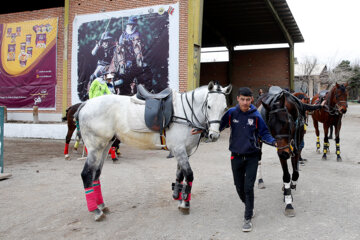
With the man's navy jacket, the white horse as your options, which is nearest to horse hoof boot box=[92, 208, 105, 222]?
the white horse

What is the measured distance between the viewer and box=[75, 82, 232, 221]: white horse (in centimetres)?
396

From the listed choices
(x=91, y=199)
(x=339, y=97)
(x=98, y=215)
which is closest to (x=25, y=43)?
(x=91, y=199)

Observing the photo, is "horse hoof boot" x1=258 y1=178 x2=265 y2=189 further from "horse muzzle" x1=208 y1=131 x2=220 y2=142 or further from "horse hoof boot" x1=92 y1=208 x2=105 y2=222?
"horse hoof boot" x1=92 y1=208 x2=105 y2=222

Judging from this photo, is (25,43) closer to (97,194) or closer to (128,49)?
(128,49)

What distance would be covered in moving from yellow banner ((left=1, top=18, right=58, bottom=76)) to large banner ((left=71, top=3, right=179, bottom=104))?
5.26 ft

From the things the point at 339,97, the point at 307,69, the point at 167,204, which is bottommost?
the point at 167,204

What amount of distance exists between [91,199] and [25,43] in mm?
12441

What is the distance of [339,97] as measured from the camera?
24.6 ft

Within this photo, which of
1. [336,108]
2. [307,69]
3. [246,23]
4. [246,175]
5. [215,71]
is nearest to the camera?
[246,175]

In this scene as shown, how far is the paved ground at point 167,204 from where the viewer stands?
11.5 ft

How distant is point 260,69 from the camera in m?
23.7

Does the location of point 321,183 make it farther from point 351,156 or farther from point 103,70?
point 103,70

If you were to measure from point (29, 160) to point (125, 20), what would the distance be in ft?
22.6

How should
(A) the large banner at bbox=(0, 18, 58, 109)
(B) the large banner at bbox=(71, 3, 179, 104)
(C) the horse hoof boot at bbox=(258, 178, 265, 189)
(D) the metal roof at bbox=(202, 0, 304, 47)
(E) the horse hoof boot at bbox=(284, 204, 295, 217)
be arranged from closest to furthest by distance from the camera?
(E) the horse hoof boot at bbox=(284, 204, 295, 217) < (C) the horse hoof boot at bbox=(258, 178, 265, 189) < (B) the large banner at bbox=(71, 3, 179, 104) < (A) the large banner at bbox=(0, 18, 58, 109) < (D) the metal roof at bbox=(202, 0, 304, 47)
